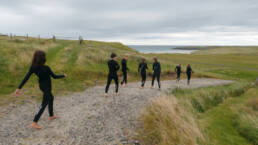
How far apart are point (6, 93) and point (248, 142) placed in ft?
46.3

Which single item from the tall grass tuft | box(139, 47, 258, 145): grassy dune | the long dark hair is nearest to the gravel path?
the tall grass tuft

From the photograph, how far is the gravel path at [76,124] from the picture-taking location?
17.8ft

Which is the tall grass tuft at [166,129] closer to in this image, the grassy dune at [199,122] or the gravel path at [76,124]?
the grassy dune at [199,122]

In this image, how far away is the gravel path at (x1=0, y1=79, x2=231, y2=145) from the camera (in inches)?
214

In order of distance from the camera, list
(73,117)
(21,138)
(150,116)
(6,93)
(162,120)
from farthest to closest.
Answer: (6,93), (73,117), (150,116), (162,120), (21,138)

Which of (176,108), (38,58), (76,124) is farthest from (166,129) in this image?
(38,58)

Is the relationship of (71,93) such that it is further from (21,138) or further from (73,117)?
(21,138)

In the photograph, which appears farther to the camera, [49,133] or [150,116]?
[150,116]

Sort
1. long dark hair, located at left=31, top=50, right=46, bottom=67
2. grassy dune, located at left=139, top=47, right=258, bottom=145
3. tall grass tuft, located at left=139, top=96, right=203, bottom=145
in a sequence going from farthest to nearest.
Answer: long dark hair, located at left=31, top=50, right=46, bottom=67 → grassy dune, located at left=139, top=47, right=258, bottom=145 → tall grass tuft, located at left=139, top=96, right=203, bottom=145

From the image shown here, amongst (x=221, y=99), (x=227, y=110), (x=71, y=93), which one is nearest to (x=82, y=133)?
(x=71, y=93)

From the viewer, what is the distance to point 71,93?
1217 cm

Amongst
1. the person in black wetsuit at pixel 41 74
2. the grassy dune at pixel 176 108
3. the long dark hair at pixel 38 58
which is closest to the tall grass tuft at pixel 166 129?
the grassy dune at pixel 176 108

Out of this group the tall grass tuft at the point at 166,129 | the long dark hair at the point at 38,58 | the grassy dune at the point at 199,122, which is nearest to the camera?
the tall grass tuft at the point at 166,129

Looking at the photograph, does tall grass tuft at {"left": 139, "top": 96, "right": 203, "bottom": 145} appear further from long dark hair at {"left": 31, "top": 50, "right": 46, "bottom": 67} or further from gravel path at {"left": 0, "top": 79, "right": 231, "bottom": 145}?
long dark hair at {"left": 31, "top": 50, "right": 46, "bottom": 67}
